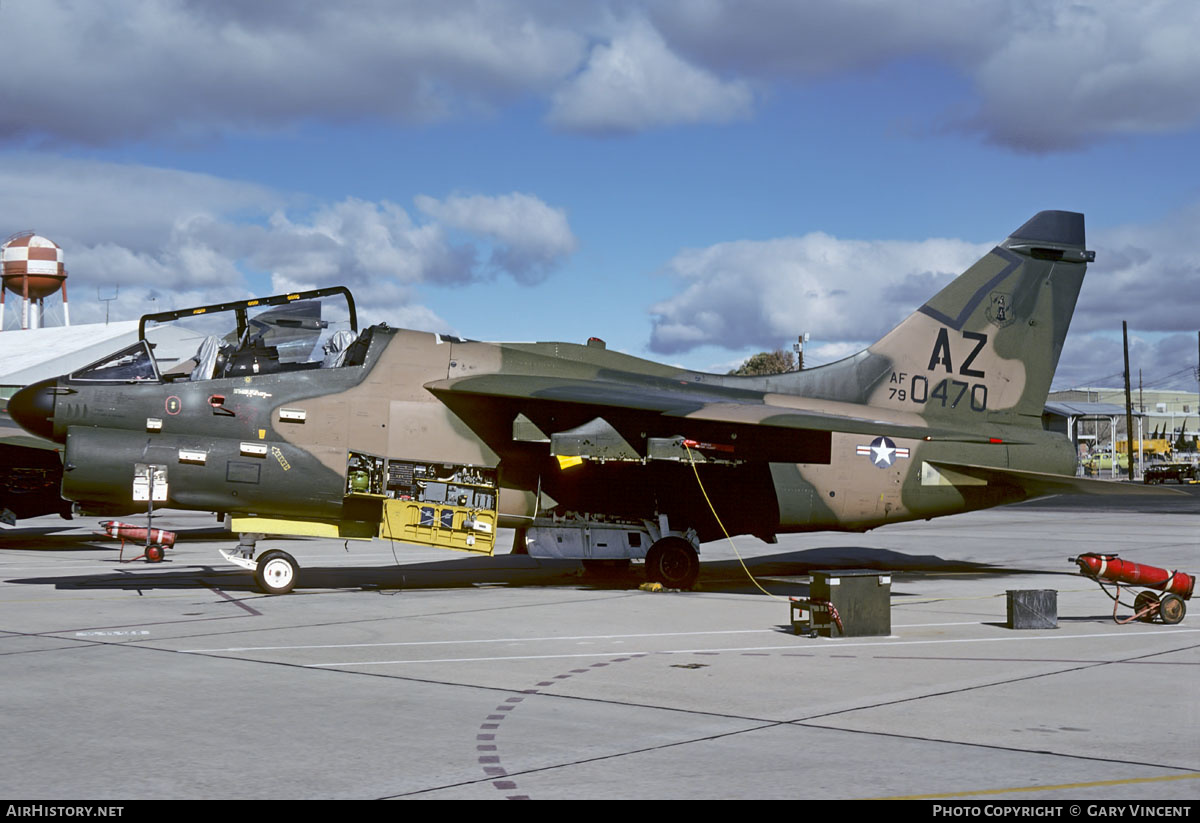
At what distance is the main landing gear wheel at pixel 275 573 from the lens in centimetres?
1569

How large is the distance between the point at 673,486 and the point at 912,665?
23.2 feet

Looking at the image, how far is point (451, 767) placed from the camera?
654cm

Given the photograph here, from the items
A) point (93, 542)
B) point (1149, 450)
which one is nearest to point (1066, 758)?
point (93, 542)

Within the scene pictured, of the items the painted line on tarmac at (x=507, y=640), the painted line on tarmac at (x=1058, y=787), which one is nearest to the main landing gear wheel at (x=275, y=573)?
the painted line on tarmac at (x=507, y=640)

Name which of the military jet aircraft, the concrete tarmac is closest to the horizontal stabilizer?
the military jet aircraft

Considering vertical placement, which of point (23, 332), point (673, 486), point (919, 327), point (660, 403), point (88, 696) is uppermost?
point (23, 332)

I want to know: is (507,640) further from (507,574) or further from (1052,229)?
(1052,229)

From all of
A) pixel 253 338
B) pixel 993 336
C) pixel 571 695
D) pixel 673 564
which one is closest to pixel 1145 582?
pixel 673 564

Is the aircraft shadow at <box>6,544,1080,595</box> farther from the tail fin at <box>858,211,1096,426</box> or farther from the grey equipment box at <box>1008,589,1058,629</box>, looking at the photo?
the grey equipment box at <box>1008,589,1058,629</box>

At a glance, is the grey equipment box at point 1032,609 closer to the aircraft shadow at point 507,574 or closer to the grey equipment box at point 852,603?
the grey equipment box at point 852,603

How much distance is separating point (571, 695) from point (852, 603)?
434 centimetres

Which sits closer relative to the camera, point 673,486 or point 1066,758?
point 1066,758

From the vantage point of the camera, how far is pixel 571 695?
8.76 m

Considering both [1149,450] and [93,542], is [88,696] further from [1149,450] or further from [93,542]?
[1149,450]
